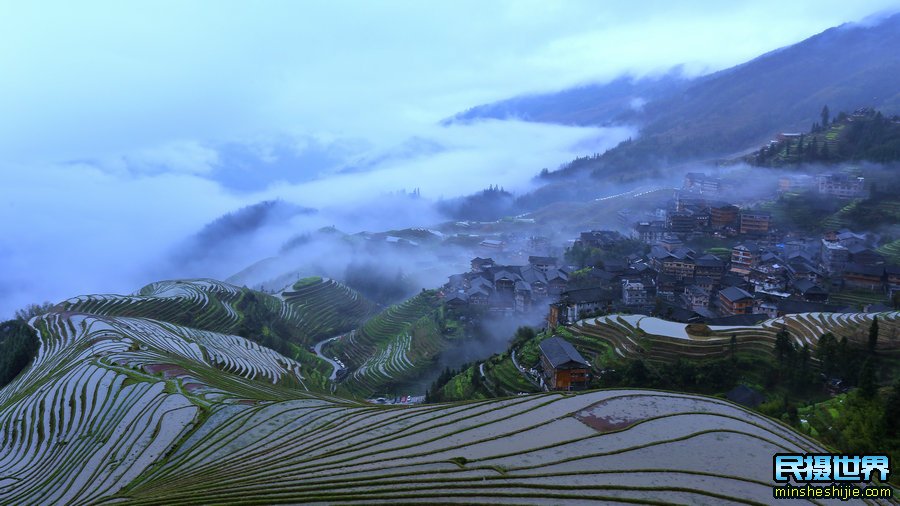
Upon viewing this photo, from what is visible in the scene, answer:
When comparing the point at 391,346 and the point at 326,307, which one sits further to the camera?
the point at 326,307

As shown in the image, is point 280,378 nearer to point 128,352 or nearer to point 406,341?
point 128,352

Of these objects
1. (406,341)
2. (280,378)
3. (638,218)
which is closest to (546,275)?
(406,341)

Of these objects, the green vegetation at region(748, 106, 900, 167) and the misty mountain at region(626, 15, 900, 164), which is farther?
the misty mountain at region(626, 15, 900, 164)

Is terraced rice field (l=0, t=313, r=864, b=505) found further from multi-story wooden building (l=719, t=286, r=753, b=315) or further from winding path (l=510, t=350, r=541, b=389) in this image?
multi-story wooden building (l=719, t=286, r=753, b=315)

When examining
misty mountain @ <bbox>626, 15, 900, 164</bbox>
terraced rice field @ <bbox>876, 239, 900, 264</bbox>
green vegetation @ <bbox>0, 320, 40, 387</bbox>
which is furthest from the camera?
misty mountain @ <bbox>626, 15, 900, 164</bbox>

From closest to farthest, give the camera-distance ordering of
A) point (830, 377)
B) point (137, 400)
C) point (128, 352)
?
point (137, 400), point (830, 377), point (128, 352)

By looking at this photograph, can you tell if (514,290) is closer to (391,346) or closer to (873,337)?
(391,346)

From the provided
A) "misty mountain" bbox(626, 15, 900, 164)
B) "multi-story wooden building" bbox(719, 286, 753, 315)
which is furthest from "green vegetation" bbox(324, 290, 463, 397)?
"misty mountain" bbox(626, 15, 900, 164)

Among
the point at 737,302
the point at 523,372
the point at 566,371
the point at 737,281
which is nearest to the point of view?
the point at 566,371

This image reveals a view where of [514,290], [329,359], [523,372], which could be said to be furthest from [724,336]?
[329,359]
